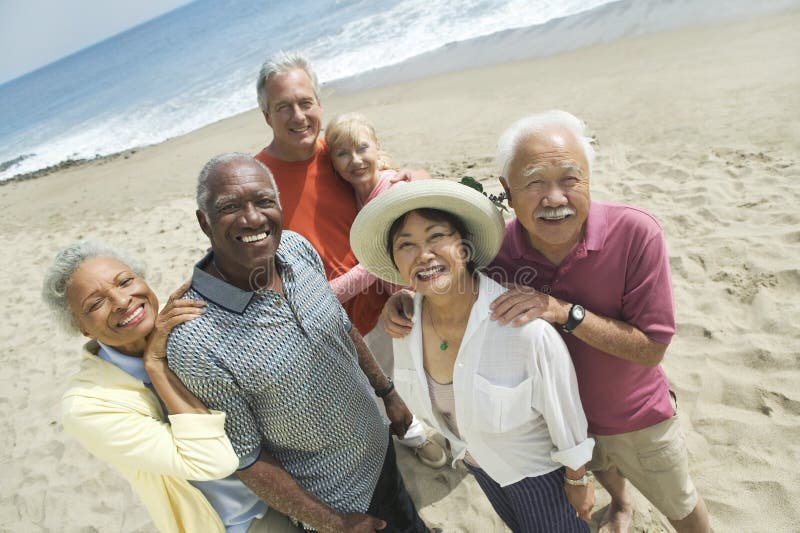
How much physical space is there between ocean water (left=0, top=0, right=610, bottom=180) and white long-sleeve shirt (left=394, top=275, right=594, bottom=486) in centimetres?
1363

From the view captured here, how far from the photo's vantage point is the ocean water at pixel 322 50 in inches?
452

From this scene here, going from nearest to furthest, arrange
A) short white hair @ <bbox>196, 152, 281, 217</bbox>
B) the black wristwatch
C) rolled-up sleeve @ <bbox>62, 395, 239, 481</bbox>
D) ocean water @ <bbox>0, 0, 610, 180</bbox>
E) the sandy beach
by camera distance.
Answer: rolled-up sleeve @ <bbox>62, 395, 239, 481</bbox>
the black wristwatch
short white hair @ <bbox>196, 152, 281, 217</bbox>
the sandy beach
ocean water @ <bbox>0, 0, 610, 180</bbox>

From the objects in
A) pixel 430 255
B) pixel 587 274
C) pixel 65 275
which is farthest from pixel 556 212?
pixel 65 275

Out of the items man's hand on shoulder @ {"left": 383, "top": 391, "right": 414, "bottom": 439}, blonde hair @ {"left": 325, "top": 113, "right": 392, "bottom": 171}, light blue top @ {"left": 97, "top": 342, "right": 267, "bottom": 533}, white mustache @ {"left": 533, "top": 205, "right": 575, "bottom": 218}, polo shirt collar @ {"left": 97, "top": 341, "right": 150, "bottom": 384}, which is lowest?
man's hand on shoulder @ {"left": 383, "top": 391, "right": 414, "bottom": 439}

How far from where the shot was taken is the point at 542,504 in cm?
201

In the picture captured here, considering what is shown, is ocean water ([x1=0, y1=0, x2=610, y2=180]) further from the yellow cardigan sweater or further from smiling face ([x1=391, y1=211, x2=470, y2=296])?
the yellow cardigan sweater

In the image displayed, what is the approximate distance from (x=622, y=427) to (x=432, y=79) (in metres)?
12.0

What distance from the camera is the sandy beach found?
118 inches

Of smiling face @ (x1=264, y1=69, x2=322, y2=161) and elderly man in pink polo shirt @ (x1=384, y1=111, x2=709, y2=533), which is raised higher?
smiling face @ (x1=264, y1=69, x2=322, y2=161)

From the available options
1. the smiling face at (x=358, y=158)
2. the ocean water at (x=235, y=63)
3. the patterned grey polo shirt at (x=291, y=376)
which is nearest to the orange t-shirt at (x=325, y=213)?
the smiling face at (x=358, y=158)

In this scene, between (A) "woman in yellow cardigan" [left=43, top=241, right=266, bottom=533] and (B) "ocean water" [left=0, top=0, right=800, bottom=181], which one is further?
(B) "ocean water" [left=0, top=0, right=800, bottom=181]

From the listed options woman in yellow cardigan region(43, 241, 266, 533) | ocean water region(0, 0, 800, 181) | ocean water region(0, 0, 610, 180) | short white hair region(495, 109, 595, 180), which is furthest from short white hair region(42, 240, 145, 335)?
ocean water region(0, 0, 610, 180)

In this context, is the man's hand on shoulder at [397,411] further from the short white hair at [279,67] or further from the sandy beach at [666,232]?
the short white hair at [279,67]

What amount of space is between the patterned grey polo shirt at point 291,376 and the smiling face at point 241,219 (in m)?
0.10
